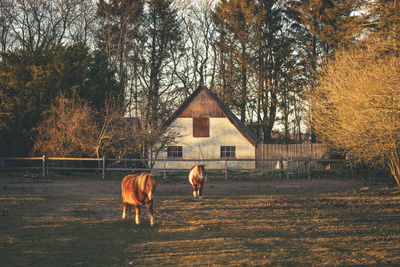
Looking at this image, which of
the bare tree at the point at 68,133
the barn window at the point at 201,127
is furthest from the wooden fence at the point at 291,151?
the bare tree at the point at 68,133

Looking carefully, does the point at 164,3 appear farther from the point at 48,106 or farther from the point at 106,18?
the point at 48,106

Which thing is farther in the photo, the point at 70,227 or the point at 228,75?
the point at 228,75

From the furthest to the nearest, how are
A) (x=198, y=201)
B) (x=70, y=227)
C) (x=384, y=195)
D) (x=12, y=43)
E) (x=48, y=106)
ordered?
1. (x=12, y=43)
2. (x=48, y=106)
3. (x=384, y=195)
4. (x=198, y=201)
5. (x=70, y=227)

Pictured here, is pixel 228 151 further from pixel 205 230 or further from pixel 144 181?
pixel 205 230

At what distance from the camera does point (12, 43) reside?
36.1 meters

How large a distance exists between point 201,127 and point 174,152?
9.54 feet

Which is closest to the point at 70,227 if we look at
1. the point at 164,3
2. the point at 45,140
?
the point at 45,140

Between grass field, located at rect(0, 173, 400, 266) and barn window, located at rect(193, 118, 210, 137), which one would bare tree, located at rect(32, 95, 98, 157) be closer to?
grass field, located at rect(0, 173, 400, 266)

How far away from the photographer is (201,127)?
3170 centimetres

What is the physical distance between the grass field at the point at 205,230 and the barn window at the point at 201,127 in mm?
14257

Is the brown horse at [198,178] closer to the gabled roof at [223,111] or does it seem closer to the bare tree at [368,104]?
the bare tree at [368,104]

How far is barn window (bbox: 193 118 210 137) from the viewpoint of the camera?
31672 millimetres

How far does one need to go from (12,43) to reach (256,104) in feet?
76.7

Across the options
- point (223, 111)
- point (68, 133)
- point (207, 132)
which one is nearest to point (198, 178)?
point (68, 133)
